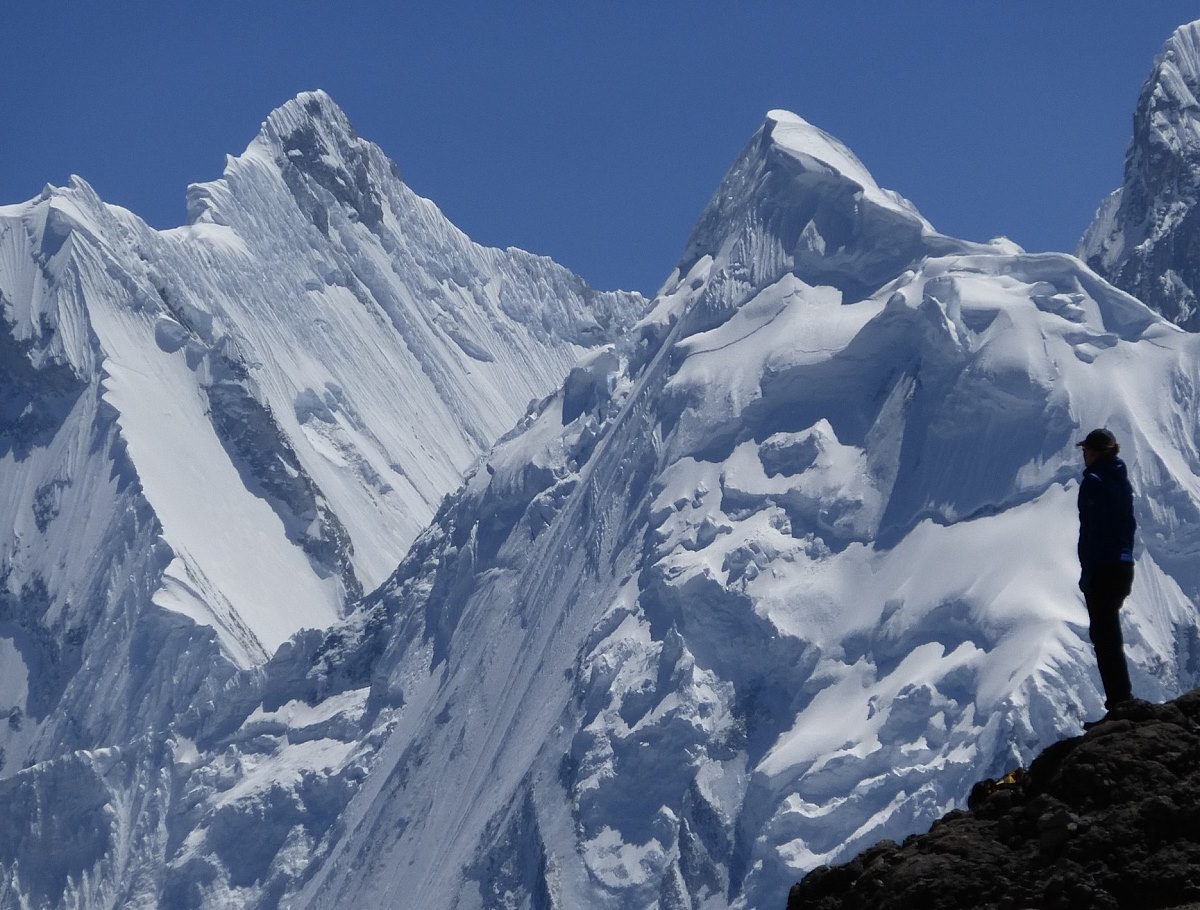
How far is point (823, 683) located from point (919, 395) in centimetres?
2250

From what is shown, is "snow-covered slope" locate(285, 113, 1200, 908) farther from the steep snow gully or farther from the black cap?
the black cap

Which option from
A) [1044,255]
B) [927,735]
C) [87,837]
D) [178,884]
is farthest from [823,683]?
[87,837]

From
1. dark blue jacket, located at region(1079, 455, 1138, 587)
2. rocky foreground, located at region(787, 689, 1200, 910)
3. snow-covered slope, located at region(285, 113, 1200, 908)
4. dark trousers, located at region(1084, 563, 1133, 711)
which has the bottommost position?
rocky foreground, located at region(787, 689, 1200, 910)

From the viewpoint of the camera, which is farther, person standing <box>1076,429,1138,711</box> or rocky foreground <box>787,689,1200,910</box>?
person standing <box>1076,429,1138,711</box>

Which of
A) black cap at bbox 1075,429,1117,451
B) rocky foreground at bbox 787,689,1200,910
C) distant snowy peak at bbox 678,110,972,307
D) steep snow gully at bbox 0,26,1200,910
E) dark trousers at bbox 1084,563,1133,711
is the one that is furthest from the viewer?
distant snowy peak at bbox 678,110,972,307

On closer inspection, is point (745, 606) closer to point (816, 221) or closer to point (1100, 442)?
point (816, 221)

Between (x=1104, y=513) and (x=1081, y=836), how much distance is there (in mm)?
4297

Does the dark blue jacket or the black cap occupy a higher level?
the black cap

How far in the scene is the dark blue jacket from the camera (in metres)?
24.8

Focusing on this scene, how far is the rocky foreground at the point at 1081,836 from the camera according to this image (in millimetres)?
21703

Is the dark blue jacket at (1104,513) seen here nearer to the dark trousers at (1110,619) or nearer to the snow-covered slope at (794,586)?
the dark trousers at (1110,619)

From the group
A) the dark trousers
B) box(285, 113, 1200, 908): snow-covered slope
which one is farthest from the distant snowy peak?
the dark trousers

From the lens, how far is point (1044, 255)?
5945 inches

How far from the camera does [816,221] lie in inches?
6506
